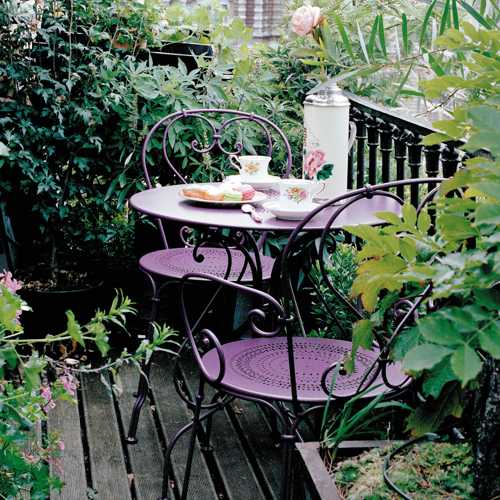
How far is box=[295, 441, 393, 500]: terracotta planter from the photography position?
5.00ft

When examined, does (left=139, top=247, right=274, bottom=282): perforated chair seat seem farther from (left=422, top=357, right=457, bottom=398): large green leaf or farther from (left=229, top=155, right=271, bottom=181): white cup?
(left=422, top=357, right=457, bottom=398): large green leaf

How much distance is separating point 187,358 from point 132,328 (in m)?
0.32

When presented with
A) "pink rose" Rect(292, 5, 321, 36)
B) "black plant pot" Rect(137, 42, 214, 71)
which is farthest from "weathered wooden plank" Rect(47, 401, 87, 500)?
"black plant pot" Rect(137, 42, 214, 71)

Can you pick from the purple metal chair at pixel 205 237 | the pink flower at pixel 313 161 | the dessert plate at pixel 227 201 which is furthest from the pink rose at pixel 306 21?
the purple metal chair at pixel 205 237

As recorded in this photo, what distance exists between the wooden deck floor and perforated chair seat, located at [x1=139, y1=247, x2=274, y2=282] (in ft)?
1.74

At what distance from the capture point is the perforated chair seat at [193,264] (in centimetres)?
293

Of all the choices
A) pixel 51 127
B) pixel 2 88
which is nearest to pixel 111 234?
pixel 51 127

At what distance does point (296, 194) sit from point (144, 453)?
1.02 metres

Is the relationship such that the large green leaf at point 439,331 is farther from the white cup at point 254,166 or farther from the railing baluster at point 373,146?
the railing baluster at point 373,146

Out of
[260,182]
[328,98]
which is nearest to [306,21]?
[328,98]

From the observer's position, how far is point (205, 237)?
8.75ft

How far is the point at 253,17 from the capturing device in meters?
18.2

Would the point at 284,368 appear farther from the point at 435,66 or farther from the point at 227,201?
the point at 435,66

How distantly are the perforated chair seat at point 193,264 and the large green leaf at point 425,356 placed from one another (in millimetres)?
2084
